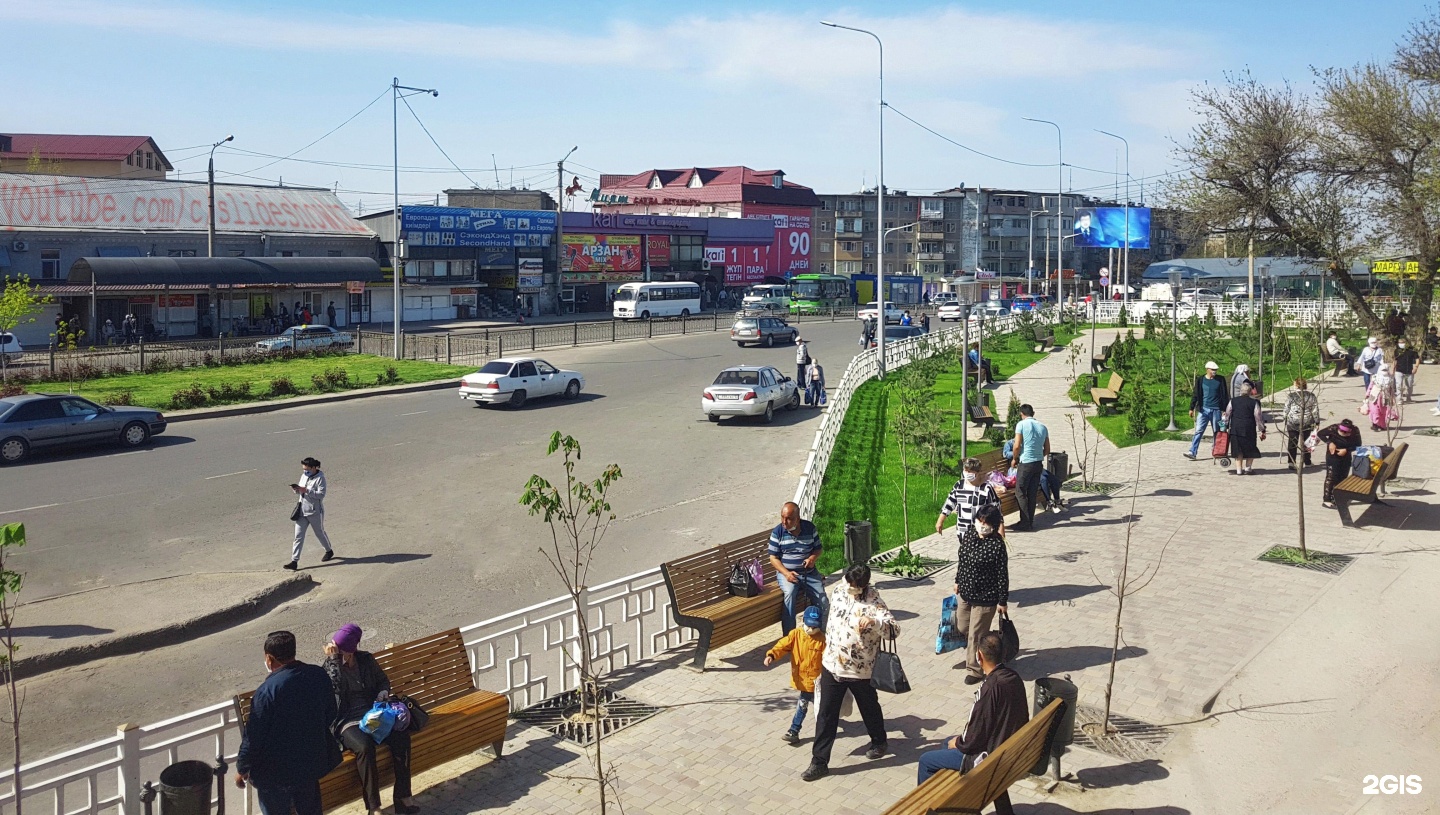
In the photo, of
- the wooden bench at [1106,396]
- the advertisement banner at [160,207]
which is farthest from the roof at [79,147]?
the wooden bench at [1106,396]

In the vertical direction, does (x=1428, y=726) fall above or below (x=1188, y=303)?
below

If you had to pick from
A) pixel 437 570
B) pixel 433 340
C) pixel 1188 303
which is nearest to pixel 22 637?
pixel 437 570

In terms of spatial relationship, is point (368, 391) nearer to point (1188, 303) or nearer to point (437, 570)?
point (437, 570)

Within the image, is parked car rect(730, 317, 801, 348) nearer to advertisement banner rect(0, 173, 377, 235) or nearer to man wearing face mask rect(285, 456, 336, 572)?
advertisement banner rect(0, 173, 377, 235)

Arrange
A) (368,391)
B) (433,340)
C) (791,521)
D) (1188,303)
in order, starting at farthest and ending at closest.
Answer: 1. (1188,303)
2. (433,340)
3. (368,391)
4. (791,521)

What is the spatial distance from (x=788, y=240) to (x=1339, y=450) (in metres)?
77.4

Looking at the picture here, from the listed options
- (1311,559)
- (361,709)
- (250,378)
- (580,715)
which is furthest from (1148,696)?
(250,378)

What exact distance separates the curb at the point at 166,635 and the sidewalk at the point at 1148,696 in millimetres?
5171

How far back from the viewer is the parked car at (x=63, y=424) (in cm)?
2181

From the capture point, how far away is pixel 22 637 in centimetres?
1188

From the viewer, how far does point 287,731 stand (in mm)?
6523

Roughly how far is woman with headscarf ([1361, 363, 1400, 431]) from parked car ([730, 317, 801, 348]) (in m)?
28.2

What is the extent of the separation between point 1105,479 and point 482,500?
33.4ft

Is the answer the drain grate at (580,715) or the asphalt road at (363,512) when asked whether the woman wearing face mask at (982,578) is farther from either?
the asphalt road at (363,512)
